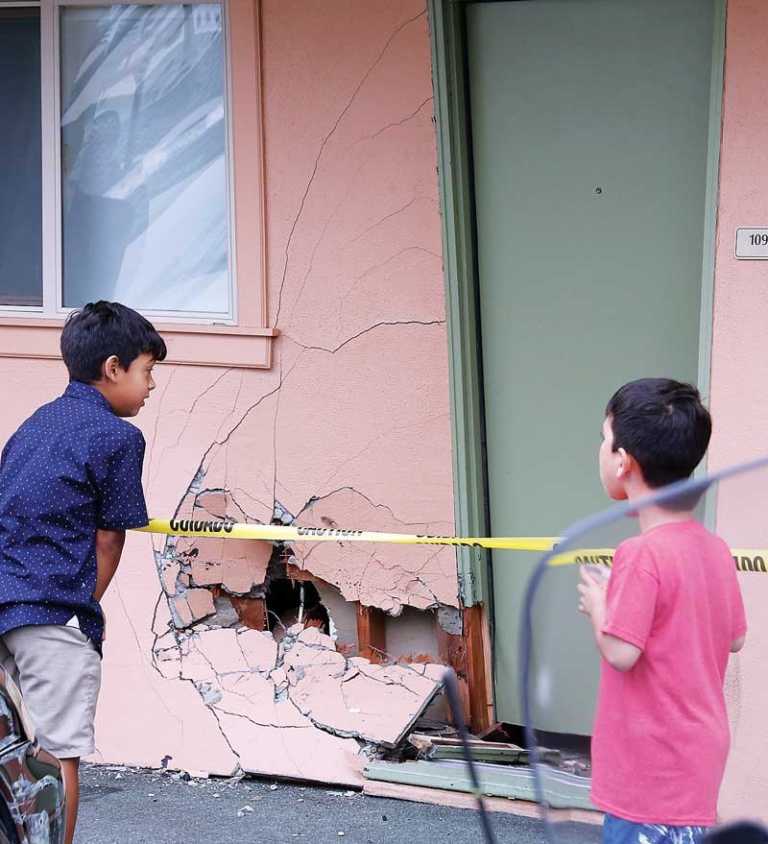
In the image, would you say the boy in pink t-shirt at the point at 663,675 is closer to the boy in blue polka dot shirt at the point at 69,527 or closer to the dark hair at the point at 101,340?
the boy in blue polka dot shirt at the point at 69,527

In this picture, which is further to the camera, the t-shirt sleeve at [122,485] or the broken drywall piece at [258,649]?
the broken drywall piece at [258,649]

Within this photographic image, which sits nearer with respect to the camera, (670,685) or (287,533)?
(670,685)

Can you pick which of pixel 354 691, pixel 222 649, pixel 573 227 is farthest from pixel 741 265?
pixel 222 649

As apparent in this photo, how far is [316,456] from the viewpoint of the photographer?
540 centimetres

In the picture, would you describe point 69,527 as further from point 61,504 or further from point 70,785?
point 70,785

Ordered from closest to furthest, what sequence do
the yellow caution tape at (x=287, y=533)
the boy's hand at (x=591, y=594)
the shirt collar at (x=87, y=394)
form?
the boy's hand at (x=591, y=594)
the shirt collar at (x=87, y=394)
the yellow caution tape at (x=287, y=533)

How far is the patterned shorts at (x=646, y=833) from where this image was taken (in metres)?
2.23

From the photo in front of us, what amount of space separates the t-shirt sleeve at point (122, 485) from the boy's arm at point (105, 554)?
67 mm

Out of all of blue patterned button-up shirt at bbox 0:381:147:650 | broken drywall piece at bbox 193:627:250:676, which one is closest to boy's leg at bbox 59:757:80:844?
blue patterned button-up shirt at bbox 0:381:147:650

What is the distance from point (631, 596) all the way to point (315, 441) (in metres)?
3.20

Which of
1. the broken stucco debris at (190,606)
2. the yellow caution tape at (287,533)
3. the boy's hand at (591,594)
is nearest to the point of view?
the boy's hand at (591,594)

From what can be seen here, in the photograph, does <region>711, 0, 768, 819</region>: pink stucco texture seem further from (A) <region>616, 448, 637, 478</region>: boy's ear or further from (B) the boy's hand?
(B) the boy's hand

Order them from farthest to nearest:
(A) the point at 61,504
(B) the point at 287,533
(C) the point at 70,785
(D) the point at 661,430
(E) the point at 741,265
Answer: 1. (B) the point at 287,533
2. (E) the point at 741,265
3. (C) the point at 70,785
4. (A) the point at 61,504
5. (D) the point at 661,430

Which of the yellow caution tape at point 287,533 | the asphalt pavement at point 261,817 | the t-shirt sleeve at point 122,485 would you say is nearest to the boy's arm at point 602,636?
the t-shirt sleeve at point 122,485
